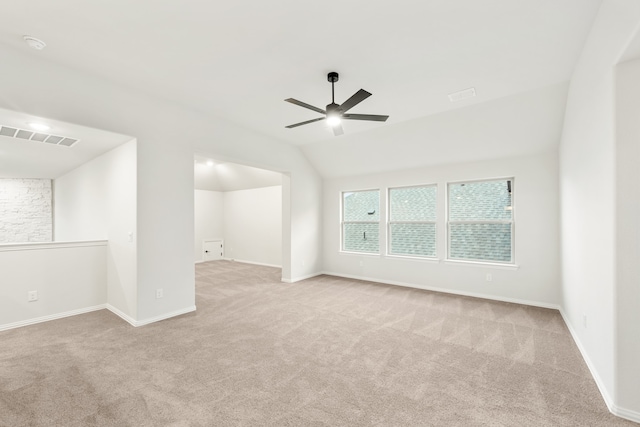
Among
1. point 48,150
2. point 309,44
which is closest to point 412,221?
point 309,44

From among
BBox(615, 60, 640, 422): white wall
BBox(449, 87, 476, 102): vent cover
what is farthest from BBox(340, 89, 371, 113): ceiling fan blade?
BBox(615, 60, 640, 422): white wall

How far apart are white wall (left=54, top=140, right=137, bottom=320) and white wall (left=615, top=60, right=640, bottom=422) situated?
4.66 meters

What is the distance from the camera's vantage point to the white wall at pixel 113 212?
11.7 ft

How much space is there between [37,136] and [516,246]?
272 inches

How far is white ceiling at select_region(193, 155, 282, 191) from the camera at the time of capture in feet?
24.2

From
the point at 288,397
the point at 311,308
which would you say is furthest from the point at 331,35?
the point at 311,308

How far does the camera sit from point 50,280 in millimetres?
3709

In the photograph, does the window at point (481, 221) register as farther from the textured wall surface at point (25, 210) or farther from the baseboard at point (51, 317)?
the textured wall surface at point (25, 210)

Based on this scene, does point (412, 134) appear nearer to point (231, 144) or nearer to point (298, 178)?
point (298, 178)

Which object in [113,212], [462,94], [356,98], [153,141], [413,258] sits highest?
[462,94]

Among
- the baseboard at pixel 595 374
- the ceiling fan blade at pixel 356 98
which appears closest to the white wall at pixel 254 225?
the ceiling fan blade at pixel 356 98

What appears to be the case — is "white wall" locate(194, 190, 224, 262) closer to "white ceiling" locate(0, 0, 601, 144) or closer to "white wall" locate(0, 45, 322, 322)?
"white wall" locate(0, 45, 322, 322)

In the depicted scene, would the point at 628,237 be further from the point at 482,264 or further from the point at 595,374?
the point at 482,264

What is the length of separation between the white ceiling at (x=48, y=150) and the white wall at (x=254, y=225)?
4.17 meters
